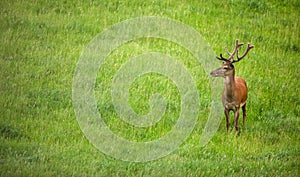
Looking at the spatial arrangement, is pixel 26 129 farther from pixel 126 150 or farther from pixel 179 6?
pixel 179 6

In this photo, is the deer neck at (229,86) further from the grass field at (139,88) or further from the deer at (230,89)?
the grass field at (139,88)

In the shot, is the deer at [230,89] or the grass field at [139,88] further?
the deer at [230,89]

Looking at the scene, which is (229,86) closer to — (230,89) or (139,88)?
(230,89)

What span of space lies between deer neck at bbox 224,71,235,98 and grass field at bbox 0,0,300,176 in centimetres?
86

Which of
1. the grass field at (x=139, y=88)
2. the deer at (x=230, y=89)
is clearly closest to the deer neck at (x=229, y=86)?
the deer at (x=230, y=89)

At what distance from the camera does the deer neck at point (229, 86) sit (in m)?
15.5

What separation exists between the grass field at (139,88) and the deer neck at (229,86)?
33.9 inches

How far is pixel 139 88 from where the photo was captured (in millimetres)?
17422

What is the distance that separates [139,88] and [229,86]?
267 cm

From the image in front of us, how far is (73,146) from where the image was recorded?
14516 mm

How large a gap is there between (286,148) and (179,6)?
8.26 m

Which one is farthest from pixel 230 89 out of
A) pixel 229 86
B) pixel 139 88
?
pixel 139 88

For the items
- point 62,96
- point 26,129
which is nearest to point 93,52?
point 62,96

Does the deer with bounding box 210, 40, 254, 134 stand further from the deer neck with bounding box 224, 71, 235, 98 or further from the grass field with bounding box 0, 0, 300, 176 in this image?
the grass field with bounding box 0, 0, 300, 176
